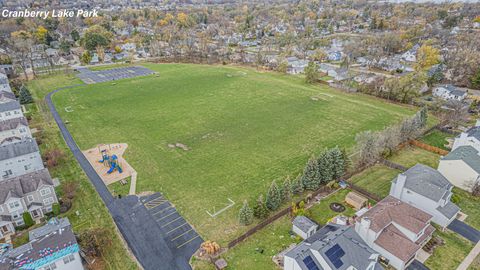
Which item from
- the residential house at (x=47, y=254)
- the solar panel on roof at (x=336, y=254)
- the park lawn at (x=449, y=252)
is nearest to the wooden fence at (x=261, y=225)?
the solar panel on roof at (x=336, y=254)

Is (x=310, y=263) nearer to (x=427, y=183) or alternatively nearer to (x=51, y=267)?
(x=427, y=183)

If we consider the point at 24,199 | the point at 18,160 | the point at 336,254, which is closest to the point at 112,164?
the point at 24,199

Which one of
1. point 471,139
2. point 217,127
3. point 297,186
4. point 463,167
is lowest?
point 217,127

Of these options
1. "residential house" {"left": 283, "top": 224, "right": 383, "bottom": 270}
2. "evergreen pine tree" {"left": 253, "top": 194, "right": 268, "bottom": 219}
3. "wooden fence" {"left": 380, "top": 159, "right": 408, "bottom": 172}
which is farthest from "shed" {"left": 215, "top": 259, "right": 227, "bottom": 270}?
"wooden fence" {"left": 380, "top": 159, "right": 408, "bottom": 172}

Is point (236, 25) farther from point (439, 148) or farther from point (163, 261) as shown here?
point (163, 261)

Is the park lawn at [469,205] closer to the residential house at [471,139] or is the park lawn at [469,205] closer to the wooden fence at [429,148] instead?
the residential house at [471,139]
